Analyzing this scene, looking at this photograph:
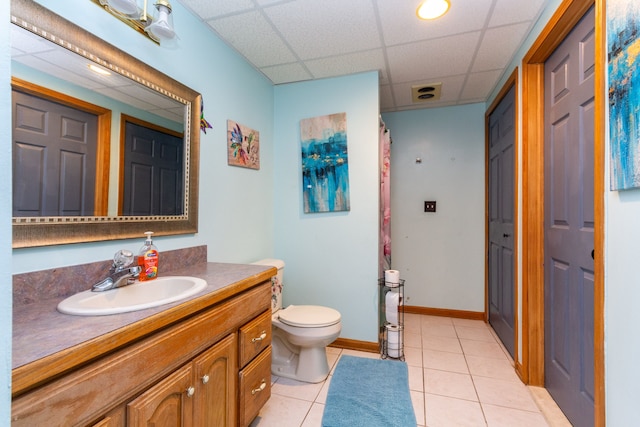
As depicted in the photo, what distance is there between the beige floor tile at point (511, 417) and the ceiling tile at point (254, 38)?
8.70 ft

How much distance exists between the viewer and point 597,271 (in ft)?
3.81

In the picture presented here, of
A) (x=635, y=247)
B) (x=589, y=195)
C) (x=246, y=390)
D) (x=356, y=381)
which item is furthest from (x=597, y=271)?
(x=246, y=390)

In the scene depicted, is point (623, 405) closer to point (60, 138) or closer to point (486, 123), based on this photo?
point (60, 138)

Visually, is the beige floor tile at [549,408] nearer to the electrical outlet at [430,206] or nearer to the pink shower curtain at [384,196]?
the pink shower curtain at [384,196]

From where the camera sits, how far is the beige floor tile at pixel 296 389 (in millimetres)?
1809

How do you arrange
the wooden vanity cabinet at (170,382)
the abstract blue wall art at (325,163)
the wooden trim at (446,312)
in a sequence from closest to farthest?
the wooden vanity cabinet at (170,382), the abstract blue wall art at (325,163), the wooden trim at (446,312)

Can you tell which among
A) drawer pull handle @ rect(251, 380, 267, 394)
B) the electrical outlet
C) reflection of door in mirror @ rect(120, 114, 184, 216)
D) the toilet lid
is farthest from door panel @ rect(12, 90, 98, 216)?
the electrical outlet

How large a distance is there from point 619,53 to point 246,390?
6.57 ft

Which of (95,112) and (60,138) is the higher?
(95,112)

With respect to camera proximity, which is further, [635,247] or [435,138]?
[435,138]

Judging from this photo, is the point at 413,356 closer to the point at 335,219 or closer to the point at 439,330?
the point at 439,330

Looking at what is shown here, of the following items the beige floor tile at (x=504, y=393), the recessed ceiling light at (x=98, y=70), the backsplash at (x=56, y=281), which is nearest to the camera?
the backsplash at (x=56, y=281)

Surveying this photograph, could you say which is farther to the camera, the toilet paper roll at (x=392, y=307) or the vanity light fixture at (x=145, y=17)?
the toilet paper roll at (x=392, y=307)

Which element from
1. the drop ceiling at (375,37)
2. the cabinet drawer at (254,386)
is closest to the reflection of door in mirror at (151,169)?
the drop ceiling at (375,37)
